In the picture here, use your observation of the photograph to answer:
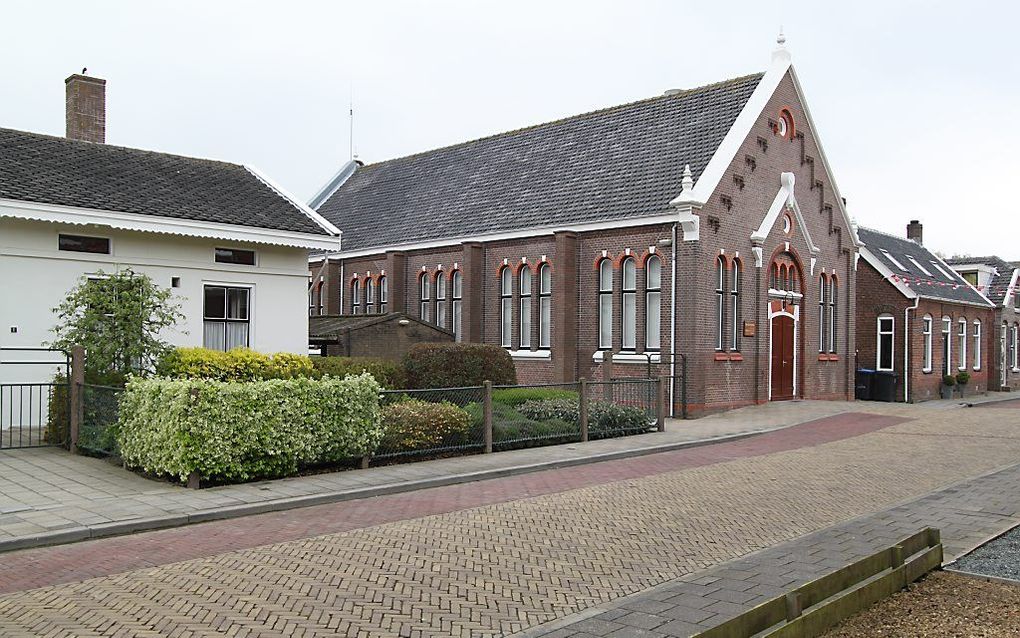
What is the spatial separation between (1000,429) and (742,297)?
7.41 m

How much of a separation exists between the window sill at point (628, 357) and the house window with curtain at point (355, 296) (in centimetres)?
1177

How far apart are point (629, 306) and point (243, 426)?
15.0m

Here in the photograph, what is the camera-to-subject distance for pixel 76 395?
48.7ft

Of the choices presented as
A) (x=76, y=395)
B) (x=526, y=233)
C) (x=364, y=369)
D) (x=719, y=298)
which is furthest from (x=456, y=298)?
(x=76, y=395)

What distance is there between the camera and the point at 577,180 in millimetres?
28062

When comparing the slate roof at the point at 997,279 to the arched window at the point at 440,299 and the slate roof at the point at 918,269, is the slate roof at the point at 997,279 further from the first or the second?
the arched window at the point at 440,299

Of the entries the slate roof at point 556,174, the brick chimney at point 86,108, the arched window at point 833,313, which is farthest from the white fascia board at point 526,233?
the brick chimney at point 86,108

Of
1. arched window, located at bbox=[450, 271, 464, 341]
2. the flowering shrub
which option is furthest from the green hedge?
arched window, located at bbox=[450, 271, 464, 341]

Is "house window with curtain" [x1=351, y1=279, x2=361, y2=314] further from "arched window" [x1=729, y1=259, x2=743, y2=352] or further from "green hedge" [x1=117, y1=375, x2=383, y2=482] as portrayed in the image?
"green hedge" [x1=117, y1=375, x2=383, y2=482]

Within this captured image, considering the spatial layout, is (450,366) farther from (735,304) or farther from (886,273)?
(886,273)

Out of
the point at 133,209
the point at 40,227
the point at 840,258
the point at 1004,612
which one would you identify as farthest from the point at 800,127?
Answer: the point at 1004,612

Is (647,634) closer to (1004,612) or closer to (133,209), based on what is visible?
(1004,612)

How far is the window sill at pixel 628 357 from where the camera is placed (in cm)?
2423

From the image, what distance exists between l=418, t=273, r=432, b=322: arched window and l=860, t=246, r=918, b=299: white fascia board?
16.6m
